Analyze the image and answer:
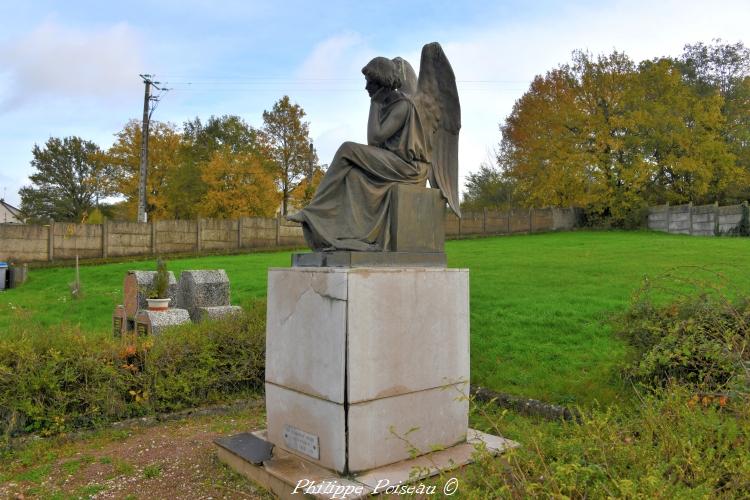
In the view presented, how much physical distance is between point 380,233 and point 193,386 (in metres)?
3.03

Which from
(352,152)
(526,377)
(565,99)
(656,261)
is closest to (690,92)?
(565,99)

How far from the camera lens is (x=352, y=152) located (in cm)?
394

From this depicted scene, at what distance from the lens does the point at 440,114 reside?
14.5ft

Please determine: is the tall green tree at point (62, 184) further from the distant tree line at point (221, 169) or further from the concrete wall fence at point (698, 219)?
the concrete wall fence at point (698, 219)

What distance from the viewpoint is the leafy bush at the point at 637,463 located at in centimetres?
211

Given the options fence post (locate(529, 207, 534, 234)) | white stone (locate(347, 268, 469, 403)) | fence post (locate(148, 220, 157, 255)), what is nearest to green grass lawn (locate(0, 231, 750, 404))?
white stone (locate(347, 268, 469, 403))

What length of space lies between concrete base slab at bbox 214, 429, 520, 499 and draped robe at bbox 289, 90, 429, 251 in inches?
59.1

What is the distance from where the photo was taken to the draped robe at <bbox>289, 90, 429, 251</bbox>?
3.87 m

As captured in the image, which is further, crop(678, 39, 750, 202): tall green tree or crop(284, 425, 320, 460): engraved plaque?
crop(678, 39, 750, 202): tall green tree

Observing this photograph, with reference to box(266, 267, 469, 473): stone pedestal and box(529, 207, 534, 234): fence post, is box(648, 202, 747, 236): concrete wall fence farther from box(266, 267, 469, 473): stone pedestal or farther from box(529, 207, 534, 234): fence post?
box(266, 267, 469, 473): stone pedestal

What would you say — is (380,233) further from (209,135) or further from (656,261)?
(209,135)

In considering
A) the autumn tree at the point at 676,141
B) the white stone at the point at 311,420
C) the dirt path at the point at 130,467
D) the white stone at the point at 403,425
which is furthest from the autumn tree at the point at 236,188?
the white stone at the point at 403,425

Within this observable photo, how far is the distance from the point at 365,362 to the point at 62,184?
5176 centimetres

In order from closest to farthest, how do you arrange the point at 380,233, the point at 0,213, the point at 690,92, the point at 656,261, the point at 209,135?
the point at 380,233 < the point at 656,261 < the point at 690,92 < the point at 209,135 < the point at 0,213
